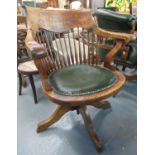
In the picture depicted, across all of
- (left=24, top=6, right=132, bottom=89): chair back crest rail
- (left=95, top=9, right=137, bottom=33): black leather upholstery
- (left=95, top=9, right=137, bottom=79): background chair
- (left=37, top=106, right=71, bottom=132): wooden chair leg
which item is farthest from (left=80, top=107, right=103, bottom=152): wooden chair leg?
(left=95, top=9, right=137, bottom=33): black leather upholstery

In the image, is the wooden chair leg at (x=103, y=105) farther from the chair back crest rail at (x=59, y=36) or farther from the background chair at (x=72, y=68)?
the chair back crest rail at (x=59, y=36)

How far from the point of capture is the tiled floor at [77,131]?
1.32 meters

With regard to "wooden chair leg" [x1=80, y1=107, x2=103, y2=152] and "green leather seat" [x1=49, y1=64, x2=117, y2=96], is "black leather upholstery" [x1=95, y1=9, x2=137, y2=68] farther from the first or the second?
"wooden chair leg" [x1=80, y1=107, x2=103, y2=152]

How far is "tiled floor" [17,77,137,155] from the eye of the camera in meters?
1.32

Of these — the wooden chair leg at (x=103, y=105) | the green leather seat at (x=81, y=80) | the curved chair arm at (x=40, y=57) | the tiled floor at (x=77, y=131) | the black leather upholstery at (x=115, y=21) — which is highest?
the black leather upholstery at (x=115, y=21)

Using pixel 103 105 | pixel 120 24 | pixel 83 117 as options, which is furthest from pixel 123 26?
pixel 83 117

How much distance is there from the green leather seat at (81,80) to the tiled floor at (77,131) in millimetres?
462

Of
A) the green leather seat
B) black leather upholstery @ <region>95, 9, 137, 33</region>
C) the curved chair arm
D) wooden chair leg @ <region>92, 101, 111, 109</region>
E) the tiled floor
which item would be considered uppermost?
black leather upholstery @ <region>95, 9, 137, 33</region>

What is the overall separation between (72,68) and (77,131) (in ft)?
1.63

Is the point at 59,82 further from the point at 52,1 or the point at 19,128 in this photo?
the point at 52,1

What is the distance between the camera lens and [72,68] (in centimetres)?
142

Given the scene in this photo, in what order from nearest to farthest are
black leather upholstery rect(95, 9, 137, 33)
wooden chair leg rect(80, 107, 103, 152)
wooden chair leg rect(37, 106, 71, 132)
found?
wooden chair leg rect(80, 107, 103, 152) < wooden chair leg rect(37, 106, 71, 132) < black leather upholstery rect(95, 9, 137, 33)

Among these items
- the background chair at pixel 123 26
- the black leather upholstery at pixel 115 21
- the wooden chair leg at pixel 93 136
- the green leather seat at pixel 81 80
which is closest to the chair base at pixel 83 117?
the wooden chair leg at pixel 93 136
